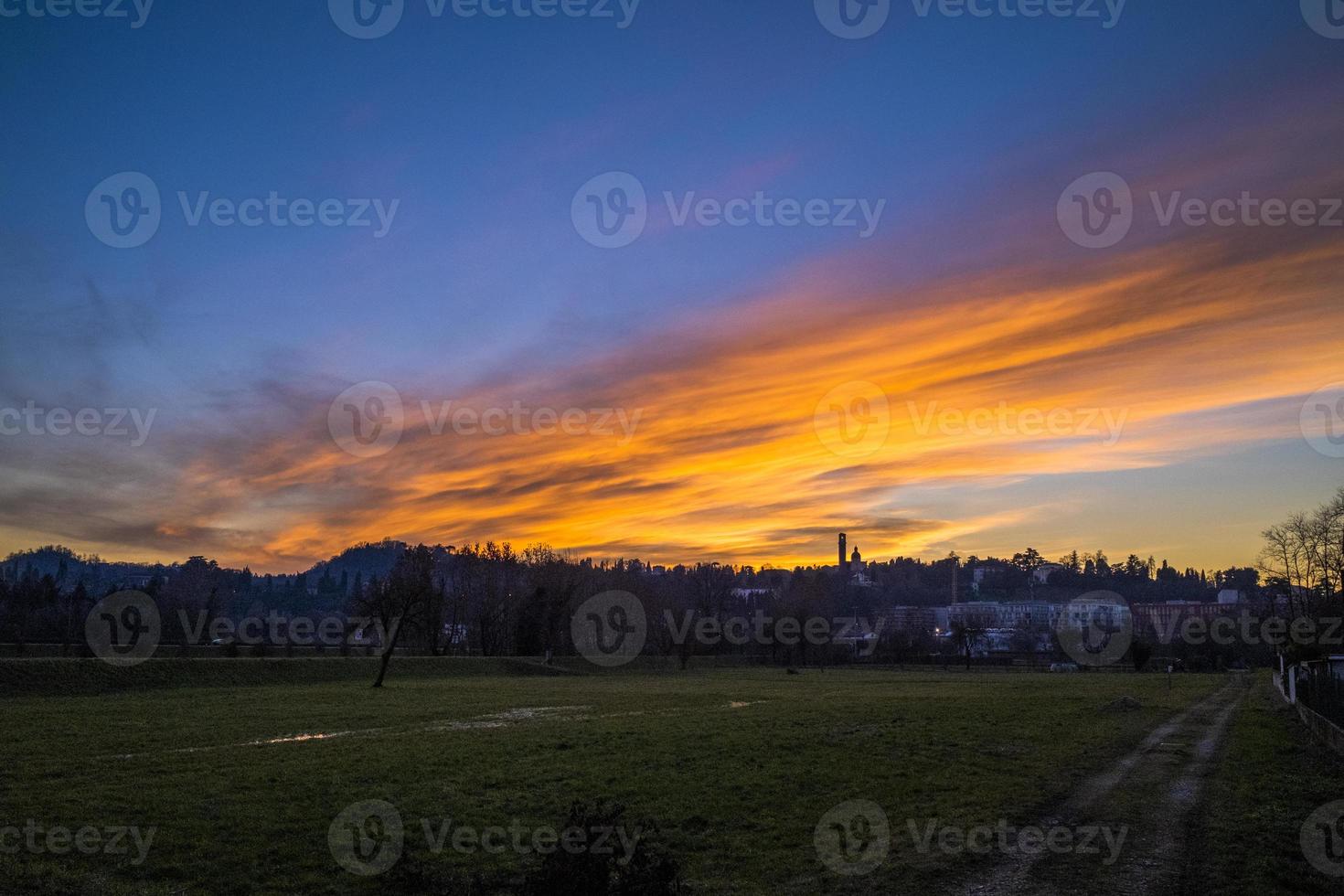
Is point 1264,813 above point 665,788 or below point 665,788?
above

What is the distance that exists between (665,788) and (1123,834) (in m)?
9.76

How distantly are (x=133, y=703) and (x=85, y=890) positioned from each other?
3381 centimetres

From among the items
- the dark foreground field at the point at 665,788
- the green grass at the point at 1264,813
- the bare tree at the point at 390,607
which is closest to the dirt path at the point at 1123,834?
the dark foreground field at the point at 665,788

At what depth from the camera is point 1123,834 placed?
50.2 ft

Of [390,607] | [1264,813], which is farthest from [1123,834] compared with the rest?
[390,607]

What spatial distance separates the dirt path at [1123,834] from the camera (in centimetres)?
1231

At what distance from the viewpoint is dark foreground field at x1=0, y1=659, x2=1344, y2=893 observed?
13.1m

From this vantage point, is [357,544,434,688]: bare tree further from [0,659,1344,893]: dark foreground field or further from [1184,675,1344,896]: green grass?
[1184,675,1344,896]: green grass

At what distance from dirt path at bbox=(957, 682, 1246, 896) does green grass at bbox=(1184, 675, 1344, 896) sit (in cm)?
41

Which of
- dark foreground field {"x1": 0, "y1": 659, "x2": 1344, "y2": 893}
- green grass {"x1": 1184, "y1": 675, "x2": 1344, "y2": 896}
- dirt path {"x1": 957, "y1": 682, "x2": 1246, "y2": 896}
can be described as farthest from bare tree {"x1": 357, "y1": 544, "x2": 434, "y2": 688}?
green grass {"x1": 1184, "y1": 675, "x2": 1344, "y2": 896}

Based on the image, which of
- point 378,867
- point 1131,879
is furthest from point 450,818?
point 1131,879

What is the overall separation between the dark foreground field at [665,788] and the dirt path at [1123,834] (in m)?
0.08

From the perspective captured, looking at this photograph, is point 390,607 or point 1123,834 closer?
point 1123,834

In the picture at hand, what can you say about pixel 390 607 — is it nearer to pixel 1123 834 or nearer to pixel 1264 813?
pixel 1123 834
